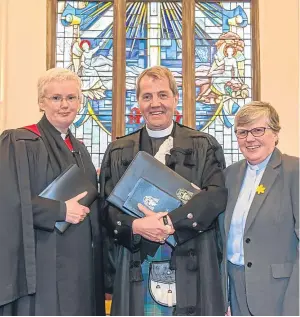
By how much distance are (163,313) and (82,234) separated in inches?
23.3

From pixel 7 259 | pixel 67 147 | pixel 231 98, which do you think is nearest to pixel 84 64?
pixel 231 98

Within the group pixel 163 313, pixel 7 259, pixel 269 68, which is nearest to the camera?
pixel 7 259

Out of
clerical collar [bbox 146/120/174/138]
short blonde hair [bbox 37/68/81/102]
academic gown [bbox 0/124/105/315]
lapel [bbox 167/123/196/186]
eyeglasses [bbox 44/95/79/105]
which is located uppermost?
short blonde hair [bbox 37/68/81/102]

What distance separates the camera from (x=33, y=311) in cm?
293

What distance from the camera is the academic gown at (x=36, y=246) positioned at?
288cm

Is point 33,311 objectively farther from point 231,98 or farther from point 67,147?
point 231,98

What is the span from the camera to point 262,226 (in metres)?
2.85

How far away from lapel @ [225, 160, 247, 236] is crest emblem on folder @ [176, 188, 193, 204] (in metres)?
0.22

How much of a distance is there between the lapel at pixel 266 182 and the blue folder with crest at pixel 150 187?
29 centimetres

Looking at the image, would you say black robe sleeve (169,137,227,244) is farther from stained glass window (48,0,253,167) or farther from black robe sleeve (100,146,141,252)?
stained glass window (48,0,253,167)

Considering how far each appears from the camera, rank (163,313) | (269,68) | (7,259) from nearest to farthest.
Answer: (7,259)
(163,313)
(269,68)

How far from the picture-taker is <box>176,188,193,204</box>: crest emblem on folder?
2.97m

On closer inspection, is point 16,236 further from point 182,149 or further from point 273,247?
point 273,247

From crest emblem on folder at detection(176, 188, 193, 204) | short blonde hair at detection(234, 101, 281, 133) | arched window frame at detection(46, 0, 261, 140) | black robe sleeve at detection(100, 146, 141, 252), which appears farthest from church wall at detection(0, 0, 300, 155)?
crest emblem on folder at detection(176, 188, 193, 204)
